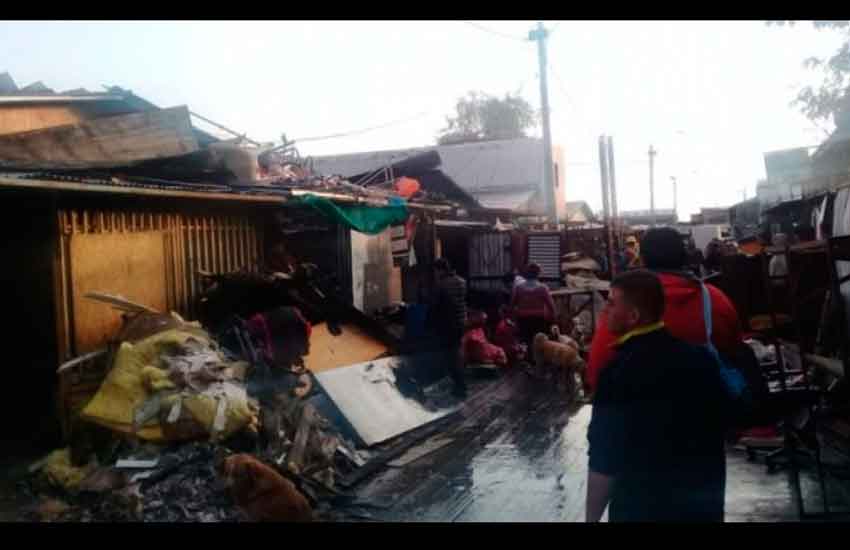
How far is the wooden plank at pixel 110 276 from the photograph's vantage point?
296 inches

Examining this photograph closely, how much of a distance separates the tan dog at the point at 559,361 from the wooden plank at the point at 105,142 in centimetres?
559

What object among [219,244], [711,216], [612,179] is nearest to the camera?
[219,244]

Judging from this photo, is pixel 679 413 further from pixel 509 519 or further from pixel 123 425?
pixel 123 425

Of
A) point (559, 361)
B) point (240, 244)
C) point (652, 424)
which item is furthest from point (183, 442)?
point (559, 361)

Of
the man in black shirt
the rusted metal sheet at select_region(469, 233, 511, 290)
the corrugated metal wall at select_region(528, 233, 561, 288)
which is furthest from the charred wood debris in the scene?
the corrugated metal wall at select_region(528, 233, 561, 288)

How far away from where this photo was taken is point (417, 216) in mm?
14617

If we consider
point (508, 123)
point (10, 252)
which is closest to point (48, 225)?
point (10, 252)

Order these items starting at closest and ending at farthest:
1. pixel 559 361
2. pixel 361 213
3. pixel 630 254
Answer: pixel 559 361 < pixel 361 213 < pixel 630 254

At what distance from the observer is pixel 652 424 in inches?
118

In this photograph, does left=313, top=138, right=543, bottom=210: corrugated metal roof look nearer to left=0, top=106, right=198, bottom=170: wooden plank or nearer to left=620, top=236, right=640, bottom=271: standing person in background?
left=620, top=236, right=640, bottom=271: standing person in background

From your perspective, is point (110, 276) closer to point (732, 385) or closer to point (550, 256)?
point (732, 385)

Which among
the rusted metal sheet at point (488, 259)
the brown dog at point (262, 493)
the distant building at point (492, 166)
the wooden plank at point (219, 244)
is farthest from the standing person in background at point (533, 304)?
the distant building at point (492, 166)

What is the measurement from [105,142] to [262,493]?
6369mm
